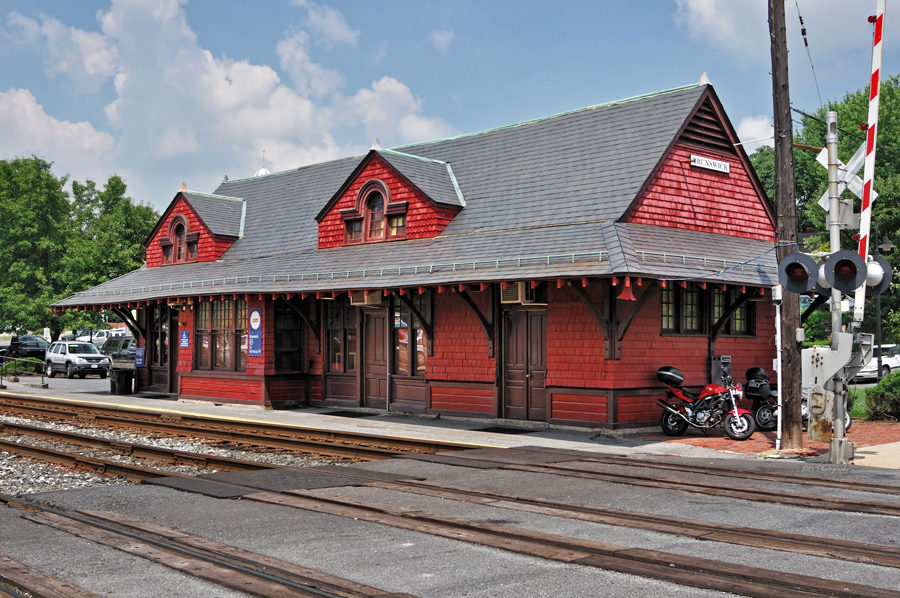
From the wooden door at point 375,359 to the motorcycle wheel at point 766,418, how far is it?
887cm

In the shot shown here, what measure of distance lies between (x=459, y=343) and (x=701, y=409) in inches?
224

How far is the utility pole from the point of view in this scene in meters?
14.2

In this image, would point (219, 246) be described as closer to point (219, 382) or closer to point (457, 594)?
point (219, 382)

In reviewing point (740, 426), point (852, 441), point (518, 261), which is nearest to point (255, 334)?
point (518, 261)

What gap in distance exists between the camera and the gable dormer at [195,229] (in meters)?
28.8

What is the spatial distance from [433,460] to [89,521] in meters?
5.46

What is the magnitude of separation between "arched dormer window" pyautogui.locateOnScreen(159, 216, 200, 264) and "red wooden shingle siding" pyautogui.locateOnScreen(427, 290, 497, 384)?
1270 centimetres

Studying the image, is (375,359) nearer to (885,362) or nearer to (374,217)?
(374,217)

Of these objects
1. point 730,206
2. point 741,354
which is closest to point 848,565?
point 741,354

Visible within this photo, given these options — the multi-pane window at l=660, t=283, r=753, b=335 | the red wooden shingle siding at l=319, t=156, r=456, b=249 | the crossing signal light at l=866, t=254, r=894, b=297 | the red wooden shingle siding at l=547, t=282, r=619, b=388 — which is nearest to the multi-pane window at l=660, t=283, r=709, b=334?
the multi-pane window at l=660, t=283, r=753, b=335

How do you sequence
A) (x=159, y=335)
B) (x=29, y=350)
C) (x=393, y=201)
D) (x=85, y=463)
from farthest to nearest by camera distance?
(x=29, y=350) < (x=159, y=335) < (x=393, y=201) < (x=85, y=463)

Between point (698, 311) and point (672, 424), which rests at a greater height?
point (698, 311)

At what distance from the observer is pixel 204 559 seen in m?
6.66

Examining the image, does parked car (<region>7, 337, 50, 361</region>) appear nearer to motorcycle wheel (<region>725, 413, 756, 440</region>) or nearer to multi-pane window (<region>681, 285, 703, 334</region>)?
multi-pane window (<region>681, 285, 703, 334</region>)
